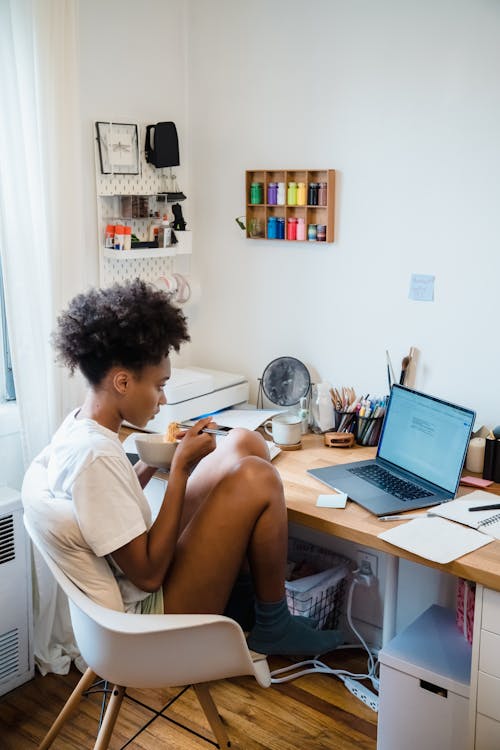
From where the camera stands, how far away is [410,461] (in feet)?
7.27

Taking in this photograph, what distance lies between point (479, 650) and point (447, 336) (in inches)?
36.8

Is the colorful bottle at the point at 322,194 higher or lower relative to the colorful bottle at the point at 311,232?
higher

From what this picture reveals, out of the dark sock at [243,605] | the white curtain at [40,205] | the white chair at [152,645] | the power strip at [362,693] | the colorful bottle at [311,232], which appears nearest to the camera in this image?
the white chair at [152,645]

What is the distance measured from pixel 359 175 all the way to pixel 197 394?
845mm

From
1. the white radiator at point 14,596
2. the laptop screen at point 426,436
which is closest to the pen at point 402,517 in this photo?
the laptop screen at point 426,436

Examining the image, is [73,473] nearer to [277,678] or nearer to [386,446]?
[386,446]

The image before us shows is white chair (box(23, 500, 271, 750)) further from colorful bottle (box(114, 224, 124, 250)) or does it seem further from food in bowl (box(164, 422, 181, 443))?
colorful bottle (box(114, 224, 124, 250))

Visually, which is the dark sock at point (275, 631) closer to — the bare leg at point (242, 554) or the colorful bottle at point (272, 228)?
the bare leg at point (242, 554)

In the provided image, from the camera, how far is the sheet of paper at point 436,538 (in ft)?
5.83

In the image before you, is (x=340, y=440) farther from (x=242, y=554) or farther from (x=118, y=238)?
(x=118, y=238)

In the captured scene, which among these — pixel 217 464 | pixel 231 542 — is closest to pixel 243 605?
pixel 231 542

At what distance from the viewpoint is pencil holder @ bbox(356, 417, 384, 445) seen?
2455 mm

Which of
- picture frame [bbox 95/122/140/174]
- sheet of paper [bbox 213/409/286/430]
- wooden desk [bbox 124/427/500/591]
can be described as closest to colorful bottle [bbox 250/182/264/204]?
picture frame [bbox 95/122/140/174]

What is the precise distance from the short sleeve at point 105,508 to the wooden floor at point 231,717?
854 millimetres
